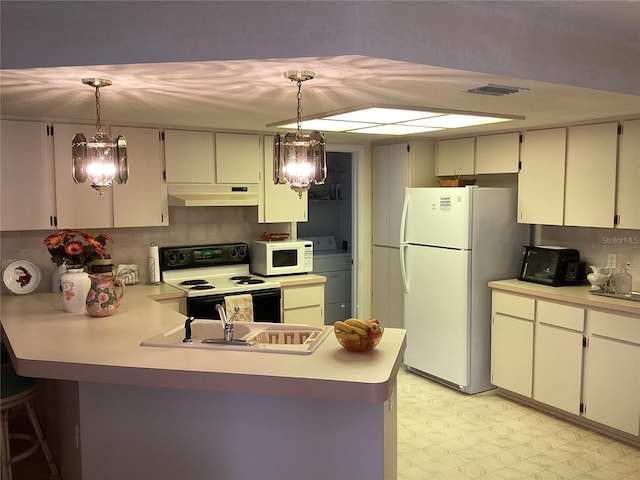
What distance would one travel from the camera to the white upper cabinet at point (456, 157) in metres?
4.94

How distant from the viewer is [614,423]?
378cm

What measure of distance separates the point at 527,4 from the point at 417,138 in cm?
278

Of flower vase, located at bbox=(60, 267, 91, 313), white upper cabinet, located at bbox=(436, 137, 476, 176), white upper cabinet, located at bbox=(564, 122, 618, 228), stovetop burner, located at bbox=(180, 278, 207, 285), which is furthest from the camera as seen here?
white upper cabinet, located at bbox=(436, 137, 476, 176)

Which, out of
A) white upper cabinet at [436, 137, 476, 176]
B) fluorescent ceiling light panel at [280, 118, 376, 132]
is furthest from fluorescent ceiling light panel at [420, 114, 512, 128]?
white upper cabinet at [436, 137, 476, 176]

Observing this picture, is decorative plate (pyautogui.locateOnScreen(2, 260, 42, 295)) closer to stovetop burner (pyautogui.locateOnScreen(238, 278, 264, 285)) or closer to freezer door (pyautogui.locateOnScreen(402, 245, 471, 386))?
stovetop burner (pyautogui.locateOnScreen(238, 278, 264, 285))

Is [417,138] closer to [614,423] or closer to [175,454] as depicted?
[614,423]

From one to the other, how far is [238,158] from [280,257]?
88cm

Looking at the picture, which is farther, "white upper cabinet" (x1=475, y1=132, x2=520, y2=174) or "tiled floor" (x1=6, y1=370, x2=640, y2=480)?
"white upper cabinet" (x1=475, y1=132, x2=520, y2=174)

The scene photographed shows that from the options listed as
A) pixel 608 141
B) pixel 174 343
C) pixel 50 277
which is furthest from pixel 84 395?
pixel 608 141

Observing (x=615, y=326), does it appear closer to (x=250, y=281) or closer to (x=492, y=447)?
(x=492, y=447)

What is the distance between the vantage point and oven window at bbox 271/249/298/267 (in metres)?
4.82

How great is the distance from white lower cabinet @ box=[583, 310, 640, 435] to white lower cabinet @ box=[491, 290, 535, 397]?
467 mm

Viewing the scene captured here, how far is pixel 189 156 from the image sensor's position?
4.46 m

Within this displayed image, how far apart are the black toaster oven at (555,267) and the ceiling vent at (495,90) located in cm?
190
